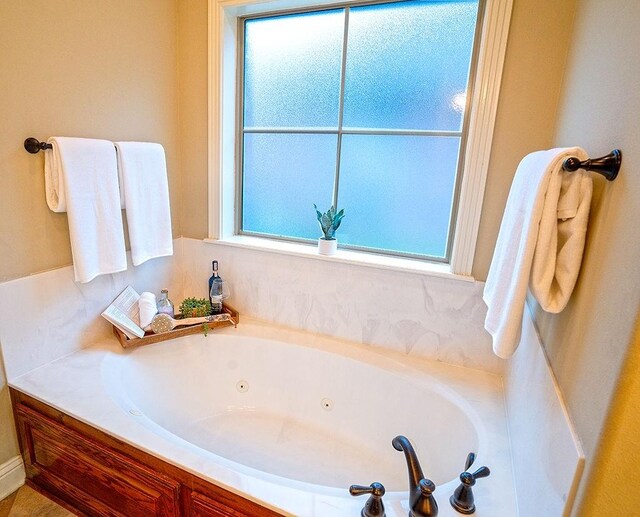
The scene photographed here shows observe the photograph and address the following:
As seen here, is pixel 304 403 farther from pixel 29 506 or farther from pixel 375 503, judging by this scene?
pixel 29 506

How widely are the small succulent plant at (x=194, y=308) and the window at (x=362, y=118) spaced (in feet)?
1.80

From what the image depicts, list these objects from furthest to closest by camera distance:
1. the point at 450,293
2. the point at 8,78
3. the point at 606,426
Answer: the point at 450,293 → the point at 8,78 → the point at 606,426

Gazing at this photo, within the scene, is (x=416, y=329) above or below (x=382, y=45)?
below

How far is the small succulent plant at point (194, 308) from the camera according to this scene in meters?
2.01

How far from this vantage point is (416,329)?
176 cm

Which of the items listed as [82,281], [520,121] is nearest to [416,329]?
[520,121]

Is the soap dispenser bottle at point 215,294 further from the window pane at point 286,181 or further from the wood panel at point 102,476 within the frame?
the wood panel at point 102,476

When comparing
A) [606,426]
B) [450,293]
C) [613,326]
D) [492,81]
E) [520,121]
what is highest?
[492,81]

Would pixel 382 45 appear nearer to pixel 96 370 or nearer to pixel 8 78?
pixel 8 78

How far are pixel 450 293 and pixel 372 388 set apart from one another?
603 millimetres

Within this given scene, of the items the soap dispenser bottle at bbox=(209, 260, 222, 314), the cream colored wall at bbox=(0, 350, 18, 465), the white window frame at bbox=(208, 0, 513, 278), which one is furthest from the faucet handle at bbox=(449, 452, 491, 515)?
the cream colored wall at bbox=(0, 350, 18, 465)

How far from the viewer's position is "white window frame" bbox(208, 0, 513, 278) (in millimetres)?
1429

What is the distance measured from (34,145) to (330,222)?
1.29 m

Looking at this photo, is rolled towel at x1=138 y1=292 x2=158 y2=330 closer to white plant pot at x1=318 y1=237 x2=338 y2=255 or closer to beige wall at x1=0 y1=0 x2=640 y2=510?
beige wall at x1=0 y1=0 x2=640 y2=510
